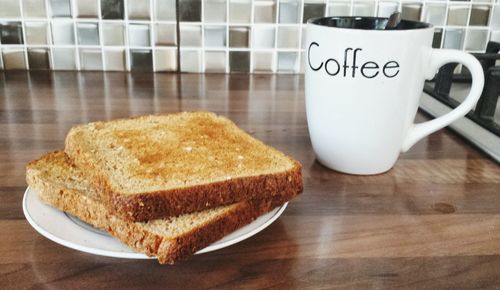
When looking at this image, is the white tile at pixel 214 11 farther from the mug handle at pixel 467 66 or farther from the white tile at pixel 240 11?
the mug handle at pixel 467 66

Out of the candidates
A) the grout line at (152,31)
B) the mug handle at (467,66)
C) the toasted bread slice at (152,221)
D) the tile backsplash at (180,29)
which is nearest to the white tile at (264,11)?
the tile backsplash at (180,29)

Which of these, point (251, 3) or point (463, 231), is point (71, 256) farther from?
point (251, 3)

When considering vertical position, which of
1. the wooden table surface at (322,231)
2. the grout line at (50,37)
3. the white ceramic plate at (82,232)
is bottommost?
the wooden table surface at (322,231)

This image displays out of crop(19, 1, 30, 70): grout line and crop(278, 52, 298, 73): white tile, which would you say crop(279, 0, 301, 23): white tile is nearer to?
crop(278, 52, 298, 73): white tile

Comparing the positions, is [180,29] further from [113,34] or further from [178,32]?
[113,34]

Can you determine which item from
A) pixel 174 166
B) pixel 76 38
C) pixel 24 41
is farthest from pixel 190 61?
pixel 174 166

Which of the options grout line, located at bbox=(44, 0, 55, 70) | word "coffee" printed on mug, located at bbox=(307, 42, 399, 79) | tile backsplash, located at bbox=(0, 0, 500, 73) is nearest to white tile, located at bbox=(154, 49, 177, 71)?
tile backsplash, located at bbox=(0, 0, 500, 73)
